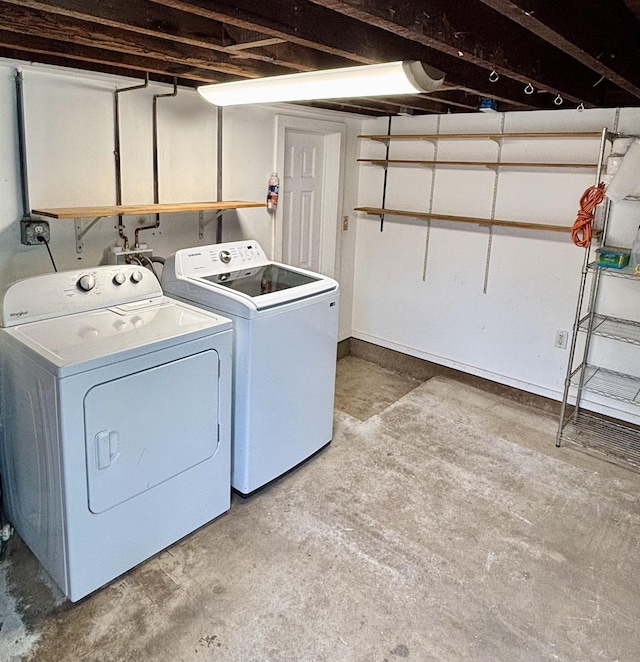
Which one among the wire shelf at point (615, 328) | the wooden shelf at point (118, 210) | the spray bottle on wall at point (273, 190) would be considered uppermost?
the spray bottle on wall at point (273, 190)

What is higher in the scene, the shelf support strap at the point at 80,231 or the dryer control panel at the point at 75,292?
the shelf support strap at the point at 80,231

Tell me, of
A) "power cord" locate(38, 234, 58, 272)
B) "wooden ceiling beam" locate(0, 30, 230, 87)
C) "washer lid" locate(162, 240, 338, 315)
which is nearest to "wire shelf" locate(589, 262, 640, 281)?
"washer lid" locate(162, 240, 338, 315)

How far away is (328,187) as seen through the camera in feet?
14.3

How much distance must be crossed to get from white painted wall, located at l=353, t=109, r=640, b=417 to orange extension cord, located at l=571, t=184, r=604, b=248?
0.34m

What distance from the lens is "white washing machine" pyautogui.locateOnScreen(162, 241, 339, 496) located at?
2.61 metres

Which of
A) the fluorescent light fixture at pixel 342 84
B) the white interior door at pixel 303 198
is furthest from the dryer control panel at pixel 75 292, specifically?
the white interior door at pixel 303 198

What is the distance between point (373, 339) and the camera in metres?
4.77

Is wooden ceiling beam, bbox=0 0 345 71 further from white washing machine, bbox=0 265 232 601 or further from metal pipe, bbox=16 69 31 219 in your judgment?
white washing machine, bbox=0 265 232 601

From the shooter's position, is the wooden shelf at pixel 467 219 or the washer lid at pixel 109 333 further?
the wooden shelf at pixel 467 219

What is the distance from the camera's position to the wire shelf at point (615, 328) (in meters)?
3.34

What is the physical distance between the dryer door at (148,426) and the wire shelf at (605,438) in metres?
2.24

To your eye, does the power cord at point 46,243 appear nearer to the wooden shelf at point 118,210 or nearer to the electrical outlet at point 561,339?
the wooden shelf at point 118,210

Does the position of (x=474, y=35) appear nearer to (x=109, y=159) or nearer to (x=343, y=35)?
(x=343, y=35)

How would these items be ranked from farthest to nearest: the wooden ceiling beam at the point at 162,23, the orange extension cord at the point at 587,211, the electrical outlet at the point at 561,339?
1. the electrical outlet at the point at 561,339
2. the orange extension cord at the point at 587,211
3. the wooden ceiling beam at the point at 162,23
